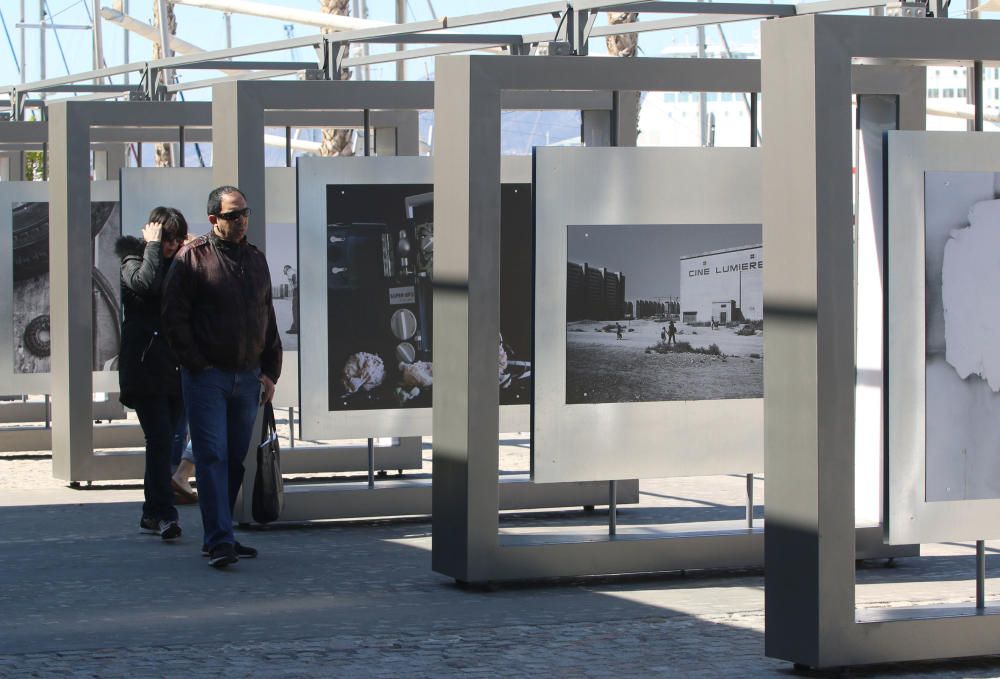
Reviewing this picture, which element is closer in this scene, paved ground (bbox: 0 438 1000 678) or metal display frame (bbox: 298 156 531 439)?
paved ground (bbox: 0 438 1000 678)

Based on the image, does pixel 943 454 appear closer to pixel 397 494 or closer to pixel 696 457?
pixel 696 457

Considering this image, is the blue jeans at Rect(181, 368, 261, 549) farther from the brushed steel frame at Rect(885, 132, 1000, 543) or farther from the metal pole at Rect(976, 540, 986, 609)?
the metal pole at Rect(976, 540, 986, 609)

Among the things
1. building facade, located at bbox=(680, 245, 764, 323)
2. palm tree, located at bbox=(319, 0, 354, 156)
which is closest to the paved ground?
building facade, located at bbox=(680, 245, 764, 323)

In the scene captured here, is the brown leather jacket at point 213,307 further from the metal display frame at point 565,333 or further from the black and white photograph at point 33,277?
the black and white photograph at point 33,277

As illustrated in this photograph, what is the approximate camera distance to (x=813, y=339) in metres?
6.09

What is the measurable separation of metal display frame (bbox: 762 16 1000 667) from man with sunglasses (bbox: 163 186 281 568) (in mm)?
3341

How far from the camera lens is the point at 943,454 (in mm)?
6441

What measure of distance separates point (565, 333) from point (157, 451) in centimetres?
281

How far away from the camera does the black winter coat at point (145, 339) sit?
9.75m

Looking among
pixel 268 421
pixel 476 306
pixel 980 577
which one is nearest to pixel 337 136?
pixel 268 421

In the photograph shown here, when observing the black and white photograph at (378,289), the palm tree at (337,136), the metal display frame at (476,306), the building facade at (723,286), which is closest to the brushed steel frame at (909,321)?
the metal display frame at (476,306)

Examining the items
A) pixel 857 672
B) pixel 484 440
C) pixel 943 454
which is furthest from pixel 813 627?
pixel 484 440

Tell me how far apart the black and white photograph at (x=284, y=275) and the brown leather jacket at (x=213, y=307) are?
3009 mm

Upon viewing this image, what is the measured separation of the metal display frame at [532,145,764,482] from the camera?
8.19 meters
